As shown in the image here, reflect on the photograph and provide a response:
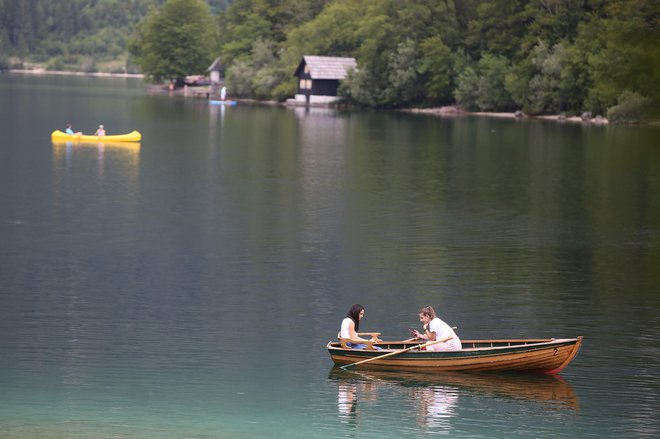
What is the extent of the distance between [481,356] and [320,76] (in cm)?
12333

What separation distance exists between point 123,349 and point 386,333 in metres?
7.01

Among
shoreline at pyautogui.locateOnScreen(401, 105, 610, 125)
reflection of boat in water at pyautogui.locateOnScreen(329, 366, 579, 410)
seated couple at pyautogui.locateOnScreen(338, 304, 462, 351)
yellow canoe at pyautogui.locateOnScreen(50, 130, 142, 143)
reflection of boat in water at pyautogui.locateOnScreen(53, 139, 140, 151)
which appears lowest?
reflection of boat in water at pyautogui.locateOnScreen(329, 366, 579, 410)

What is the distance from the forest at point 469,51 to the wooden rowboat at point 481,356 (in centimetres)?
8527

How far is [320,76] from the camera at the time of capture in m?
149

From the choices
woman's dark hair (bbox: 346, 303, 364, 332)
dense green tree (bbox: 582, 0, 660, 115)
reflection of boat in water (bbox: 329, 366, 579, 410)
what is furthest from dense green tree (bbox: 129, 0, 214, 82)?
reflection of boat in water (bbox: 329, 366, 579, 410)

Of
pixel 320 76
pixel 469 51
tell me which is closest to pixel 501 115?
pixel 469 51

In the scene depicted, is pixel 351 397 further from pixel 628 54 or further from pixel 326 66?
pixel 326 66

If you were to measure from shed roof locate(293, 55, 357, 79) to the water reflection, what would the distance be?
121m

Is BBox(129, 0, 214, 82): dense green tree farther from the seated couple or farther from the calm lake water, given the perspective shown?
the seated couple

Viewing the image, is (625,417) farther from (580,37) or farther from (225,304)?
(580,37)

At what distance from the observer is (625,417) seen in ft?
83.2

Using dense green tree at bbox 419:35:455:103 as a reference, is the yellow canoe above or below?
below

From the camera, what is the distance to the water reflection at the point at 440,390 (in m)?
25.7

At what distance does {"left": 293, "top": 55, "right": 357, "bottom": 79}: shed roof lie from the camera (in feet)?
488
